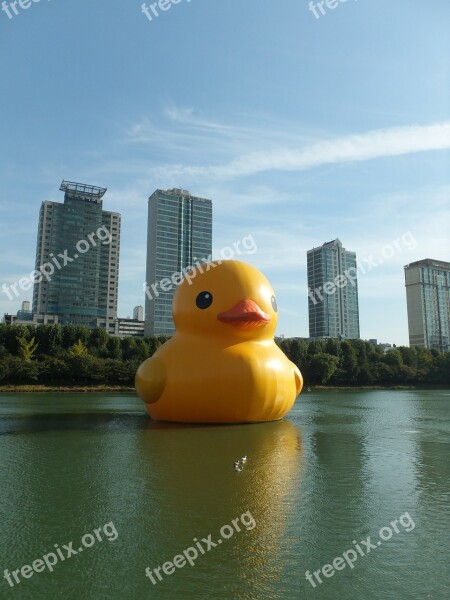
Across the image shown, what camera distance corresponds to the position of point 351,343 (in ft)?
211

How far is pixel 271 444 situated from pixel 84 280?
104 m

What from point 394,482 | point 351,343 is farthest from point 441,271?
point 394,482

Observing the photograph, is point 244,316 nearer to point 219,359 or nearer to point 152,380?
point 219,359

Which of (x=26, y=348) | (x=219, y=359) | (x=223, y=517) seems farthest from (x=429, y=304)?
(x=223, y=517)

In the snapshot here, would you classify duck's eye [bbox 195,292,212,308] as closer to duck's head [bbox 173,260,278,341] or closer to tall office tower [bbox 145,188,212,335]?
duck's head [bbox 173,260,278,341]

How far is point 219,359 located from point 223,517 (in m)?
8.71

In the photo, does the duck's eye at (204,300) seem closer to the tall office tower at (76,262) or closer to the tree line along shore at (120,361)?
the tree line along shore at (120,361)

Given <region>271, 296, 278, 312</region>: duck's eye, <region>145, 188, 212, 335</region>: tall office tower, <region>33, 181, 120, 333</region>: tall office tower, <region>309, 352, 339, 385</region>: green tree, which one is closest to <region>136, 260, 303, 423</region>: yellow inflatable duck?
<region>271, 296, 278, 312</region>: duck's eye

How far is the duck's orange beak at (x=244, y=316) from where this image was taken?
1652cm

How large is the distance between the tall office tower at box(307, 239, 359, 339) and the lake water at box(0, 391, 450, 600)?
324 feet

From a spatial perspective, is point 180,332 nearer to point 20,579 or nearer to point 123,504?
point 123,504

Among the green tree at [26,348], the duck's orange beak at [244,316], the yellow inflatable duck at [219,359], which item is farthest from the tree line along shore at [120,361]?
the duck's orange beak at [244,316]

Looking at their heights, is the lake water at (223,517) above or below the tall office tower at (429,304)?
below

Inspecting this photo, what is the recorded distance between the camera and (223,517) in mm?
7848
